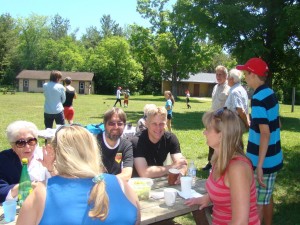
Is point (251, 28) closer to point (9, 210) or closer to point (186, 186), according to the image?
point (186, 186)

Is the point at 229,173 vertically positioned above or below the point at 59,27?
below

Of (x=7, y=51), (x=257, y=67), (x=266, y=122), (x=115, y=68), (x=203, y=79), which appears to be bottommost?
(x=266, y=122)

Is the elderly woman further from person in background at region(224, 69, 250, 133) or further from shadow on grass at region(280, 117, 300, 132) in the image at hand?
shadow on grass at region(280, 117, 300, 132)

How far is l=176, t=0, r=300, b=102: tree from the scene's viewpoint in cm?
1521

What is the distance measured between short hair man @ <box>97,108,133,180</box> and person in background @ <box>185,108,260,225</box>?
4.37ft

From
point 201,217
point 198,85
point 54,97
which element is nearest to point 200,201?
point 201,217

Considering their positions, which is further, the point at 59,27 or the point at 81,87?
the point at 59,27

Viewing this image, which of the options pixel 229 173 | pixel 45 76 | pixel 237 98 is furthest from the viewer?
pixel 45 76

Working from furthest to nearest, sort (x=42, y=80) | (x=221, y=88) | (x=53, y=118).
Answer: (x=42, y=80) < (x=53, y=118) < (x=221, y=88)

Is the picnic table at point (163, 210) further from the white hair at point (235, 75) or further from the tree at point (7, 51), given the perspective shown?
the tree at point (7, 51)

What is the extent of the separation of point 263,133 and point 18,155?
239 centimetres

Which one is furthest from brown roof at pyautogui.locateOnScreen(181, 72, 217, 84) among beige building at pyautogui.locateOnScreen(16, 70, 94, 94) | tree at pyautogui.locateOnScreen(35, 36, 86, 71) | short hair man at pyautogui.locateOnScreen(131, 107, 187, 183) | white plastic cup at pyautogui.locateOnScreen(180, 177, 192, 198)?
white plastic cup at pyautogui.locateOnScreen(180, 177, 192, 198)

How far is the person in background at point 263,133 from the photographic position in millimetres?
3508

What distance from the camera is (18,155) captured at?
321 cm
